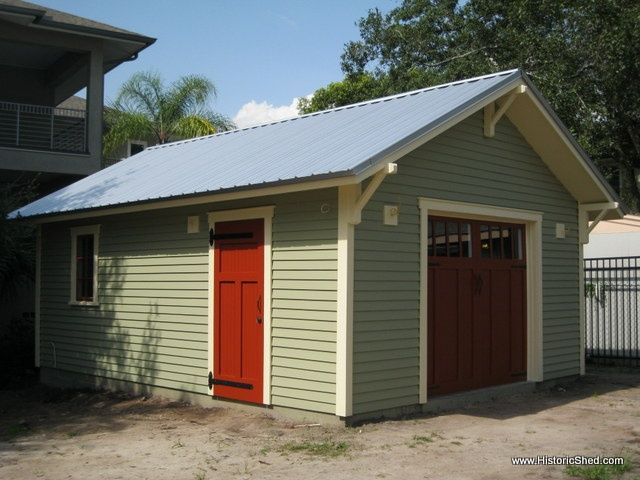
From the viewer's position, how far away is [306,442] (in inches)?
319

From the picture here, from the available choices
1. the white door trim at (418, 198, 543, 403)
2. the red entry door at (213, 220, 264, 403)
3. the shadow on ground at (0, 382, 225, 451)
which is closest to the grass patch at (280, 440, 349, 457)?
the red entry door at (213, 220, 264, 403)

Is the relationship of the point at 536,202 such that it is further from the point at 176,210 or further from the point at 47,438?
the point at 47,438

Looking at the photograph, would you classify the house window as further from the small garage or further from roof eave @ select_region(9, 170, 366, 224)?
roof eave @ select_region(9, 170, 366, 224)

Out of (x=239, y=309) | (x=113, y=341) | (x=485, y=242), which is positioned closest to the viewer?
(x=239, y=309)

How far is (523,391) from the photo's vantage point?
1144 centimetres

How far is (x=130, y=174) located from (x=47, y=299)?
8.68ft

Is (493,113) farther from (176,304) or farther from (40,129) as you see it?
(40,129)

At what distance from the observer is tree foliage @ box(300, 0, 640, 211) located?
22312 mm

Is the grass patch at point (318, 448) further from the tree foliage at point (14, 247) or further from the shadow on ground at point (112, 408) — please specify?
the tree foliage at point (14, 247)

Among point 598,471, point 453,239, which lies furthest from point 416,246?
point 598,471

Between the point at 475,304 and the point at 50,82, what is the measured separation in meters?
14.9

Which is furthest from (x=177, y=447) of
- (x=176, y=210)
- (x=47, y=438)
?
(x=176, y=210)

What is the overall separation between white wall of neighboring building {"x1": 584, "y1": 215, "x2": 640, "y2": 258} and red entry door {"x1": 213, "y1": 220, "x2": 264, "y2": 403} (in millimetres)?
9883

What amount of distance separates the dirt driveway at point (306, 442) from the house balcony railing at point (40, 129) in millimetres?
9340
